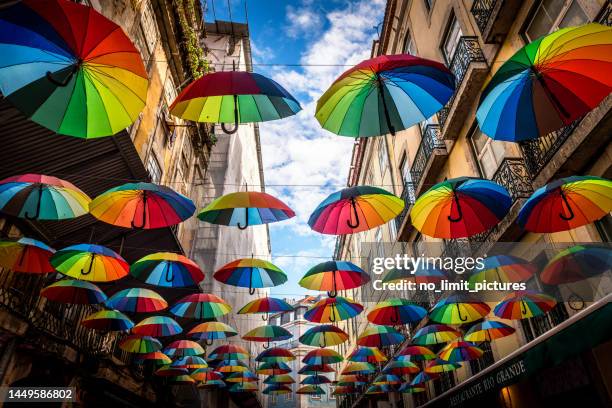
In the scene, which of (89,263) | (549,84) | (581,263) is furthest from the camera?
(89,263)

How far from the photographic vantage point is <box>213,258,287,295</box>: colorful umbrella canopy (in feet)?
28.7

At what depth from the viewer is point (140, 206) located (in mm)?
6562

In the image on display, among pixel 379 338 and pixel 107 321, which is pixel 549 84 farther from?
pixel 107 321

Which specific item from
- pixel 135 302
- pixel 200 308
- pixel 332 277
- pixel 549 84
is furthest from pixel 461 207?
pixel 135 302

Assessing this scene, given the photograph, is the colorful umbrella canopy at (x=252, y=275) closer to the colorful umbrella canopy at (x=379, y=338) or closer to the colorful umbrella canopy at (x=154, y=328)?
the colorful umbrella canopy at (x=154, y=328)

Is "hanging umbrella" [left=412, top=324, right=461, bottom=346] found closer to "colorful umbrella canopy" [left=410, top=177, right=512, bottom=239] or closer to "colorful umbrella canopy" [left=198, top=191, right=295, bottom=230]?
"colorful umbrella canopy" [left=410, top=177, right=512, bottom=239]

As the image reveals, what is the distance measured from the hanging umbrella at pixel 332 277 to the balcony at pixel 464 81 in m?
6.28

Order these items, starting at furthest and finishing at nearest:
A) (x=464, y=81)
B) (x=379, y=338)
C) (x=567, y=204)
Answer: (x=379, y=338)
(x=464, y=81)
(x=567, y=204)

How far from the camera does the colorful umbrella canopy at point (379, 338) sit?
1175cm

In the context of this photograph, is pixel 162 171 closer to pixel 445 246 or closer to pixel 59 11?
pixel 445 246

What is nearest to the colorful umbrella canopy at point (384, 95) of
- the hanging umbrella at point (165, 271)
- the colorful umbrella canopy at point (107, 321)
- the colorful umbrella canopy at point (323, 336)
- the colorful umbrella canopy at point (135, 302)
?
the hanging umbrella at point (165, 271)

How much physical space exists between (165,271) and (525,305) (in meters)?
8.02

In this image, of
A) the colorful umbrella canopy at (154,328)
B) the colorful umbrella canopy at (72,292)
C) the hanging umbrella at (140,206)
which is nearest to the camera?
the hanging umbrella at (140,206)

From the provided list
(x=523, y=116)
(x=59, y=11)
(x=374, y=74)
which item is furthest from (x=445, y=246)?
(x=59, y=11)
